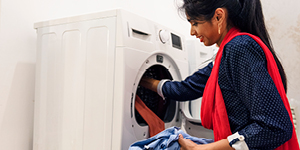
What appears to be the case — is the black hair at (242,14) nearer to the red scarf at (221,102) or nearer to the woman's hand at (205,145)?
the red scarf at (221,102)

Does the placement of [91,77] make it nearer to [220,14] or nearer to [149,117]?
Answer: [149,117]

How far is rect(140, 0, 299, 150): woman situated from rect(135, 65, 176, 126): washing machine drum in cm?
52

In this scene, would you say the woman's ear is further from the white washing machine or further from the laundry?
the laundry

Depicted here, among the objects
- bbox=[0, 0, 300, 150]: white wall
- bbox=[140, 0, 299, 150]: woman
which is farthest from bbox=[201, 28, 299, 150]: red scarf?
bbox=[0, 0, 300, 150]: white wall

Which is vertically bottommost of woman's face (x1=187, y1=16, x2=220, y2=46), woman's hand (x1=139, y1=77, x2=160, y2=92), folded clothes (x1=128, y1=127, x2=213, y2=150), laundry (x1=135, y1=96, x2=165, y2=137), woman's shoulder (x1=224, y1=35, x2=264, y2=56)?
folded clothes (x1=128, y1=127, x2=213, y2=150)

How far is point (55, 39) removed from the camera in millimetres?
1288

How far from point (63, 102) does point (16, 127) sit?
0.36 metres

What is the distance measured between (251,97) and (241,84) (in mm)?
50

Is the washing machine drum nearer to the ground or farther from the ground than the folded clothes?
farther from the ground

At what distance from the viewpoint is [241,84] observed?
0.76m

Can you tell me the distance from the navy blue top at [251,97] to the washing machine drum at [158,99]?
669 millimetres

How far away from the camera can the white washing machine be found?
1.10m

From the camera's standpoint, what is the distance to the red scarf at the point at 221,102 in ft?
2.54

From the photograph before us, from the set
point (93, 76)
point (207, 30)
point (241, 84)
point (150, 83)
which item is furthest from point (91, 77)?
point (241, 84)
